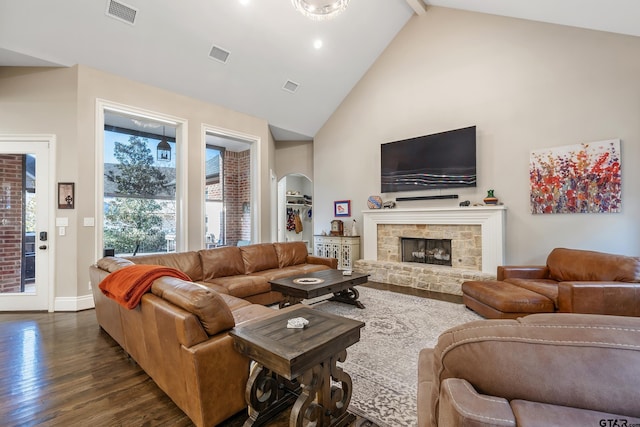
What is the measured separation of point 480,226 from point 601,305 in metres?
2.12

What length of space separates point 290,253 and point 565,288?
355 centimetres

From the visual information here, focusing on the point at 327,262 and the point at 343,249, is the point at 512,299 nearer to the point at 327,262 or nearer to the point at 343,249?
the point at 327,262

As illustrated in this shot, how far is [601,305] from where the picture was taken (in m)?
2.71

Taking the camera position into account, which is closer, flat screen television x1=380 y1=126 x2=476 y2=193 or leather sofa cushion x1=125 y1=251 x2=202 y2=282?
leather sofa cushion x1=125 y1=251 x2=202 y2=282

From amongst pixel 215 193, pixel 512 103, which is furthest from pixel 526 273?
pixel 215 193

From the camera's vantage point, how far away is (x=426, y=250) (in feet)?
18.5

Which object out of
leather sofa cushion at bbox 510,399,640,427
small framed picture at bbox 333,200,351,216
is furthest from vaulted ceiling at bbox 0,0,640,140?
leather sofa cushion at bbox 510,399,640,427

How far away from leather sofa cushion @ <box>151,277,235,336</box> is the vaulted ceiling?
12.6ft

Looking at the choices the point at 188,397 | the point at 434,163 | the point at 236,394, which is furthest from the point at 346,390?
the point at 434,163

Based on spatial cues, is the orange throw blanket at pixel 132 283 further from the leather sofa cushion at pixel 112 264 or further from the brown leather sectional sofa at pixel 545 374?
the brown leather sectional sofa at pixel 545 374

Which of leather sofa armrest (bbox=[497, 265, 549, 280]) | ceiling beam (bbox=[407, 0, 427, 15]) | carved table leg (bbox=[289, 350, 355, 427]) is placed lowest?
carved table leg (bbox=[289, 350, 355, 427])

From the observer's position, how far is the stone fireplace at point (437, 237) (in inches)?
180

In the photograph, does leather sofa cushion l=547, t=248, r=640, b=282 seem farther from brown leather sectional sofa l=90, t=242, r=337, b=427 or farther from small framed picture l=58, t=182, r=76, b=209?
small framed picture l=58, t=182, r=76, b=209

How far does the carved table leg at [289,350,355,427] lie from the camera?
4.82 ft
